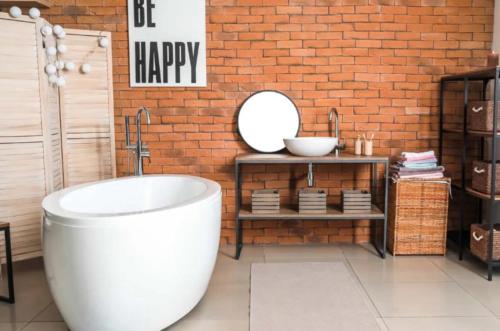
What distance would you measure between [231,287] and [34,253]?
156 centimetres

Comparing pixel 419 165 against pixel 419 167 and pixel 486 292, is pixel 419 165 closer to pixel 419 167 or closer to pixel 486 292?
pixel 419 167

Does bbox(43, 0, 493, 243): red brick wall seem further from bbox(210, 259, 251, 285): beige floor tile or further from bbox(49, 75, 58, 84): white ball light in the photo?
bbox(210, 259, 251, 285): beige floor tile

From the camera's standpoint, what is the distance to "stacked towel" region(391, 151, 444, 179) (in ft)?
13.1

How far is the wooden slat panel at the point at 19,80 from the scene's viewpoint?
3.48 m

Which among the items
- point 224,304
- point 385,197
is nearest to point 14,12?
point 224,304

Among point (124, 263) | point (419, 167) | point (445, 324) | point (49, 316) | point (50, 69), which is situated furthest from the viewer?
point (419, 167)

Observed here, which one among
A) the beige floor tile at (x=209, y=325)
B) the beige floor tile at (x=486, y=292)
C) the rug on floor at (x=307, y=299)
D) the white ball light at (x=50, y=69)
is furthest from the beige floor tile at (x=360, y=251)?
the white ball light at (x=50, y=69)

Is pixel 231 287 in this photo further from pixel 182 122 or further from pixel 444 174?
pixel 444 174

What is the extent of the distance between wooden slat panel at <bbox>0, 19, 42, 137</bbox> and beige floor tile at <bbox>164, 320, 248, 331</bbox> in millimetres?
1854

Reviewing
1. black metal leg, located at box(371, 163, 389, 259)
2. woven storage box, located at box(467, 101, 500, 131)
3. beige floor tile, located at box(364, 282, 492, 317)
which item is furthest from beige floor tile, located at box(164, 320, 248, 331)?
woven storage box, located at box(467, 101, 500, 131)

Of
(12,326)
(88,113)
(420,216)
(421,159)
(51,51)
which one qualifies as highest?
(51,51)

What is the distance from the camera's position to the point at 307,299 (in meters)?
3.16

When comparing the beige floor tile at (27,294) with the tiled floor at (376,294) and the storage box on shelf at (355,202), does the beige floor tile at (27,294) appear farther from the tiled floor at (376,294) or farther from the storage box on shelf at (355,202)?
the storage box on shelf at (355,202)

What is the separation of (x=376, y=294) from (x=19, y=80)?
116 inches
